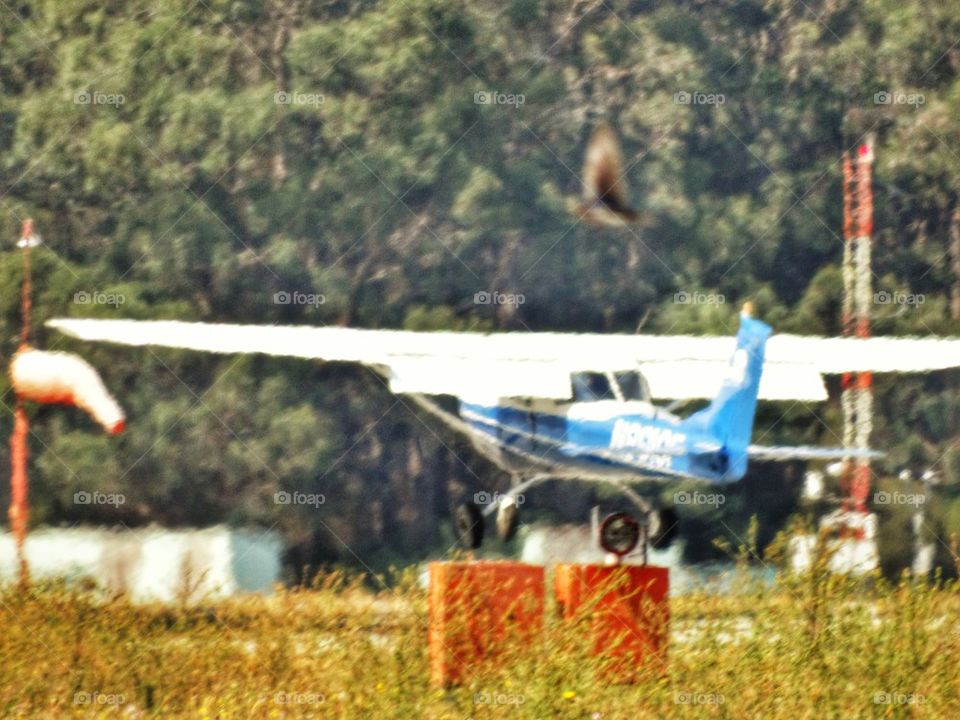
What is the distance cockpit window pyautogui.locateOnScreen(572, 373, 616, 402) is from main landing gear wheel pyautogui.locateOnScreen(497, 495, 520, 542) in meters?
0.90

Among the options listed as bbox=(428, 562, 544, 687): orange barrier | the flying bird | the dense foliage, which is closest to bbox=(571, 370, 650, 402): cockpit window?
the dense foliage

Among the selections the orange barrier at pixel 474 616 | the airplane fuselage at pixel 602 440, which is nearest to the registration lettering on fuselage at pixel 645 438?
the airplane fuselage at pixel 602 440

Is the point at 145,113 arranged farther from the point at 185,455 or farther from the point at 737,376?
the point at 737,376

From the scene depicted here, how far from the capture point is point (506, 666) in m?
7.81

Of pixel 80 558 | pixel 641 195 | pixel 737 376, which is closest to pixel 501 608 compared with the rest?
pixel 737 376

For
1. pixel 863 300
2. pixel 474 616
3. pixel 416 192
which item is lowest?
pixel 474 616

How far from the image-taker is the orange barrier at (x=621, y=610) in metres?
8.05

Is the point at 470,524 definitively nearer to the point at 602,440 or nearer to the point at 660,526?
the point at 602,440

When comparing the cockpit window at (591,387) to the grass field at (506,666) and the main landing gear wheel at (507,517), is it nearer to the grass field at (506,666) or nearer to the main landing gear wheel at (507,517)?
the main landing gear wheel at (507,517)

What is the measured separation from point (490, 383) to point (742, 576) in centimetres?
368

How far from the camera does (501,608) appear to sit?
8.35m

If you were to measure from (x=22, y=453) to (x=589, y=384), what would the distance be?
4.52m

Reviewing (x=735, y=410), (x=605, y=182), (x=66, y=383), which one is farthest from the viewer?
(x=605, y=182)

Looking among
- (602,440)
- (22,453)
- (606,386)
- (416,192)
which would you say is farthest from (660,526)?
(22,453)
